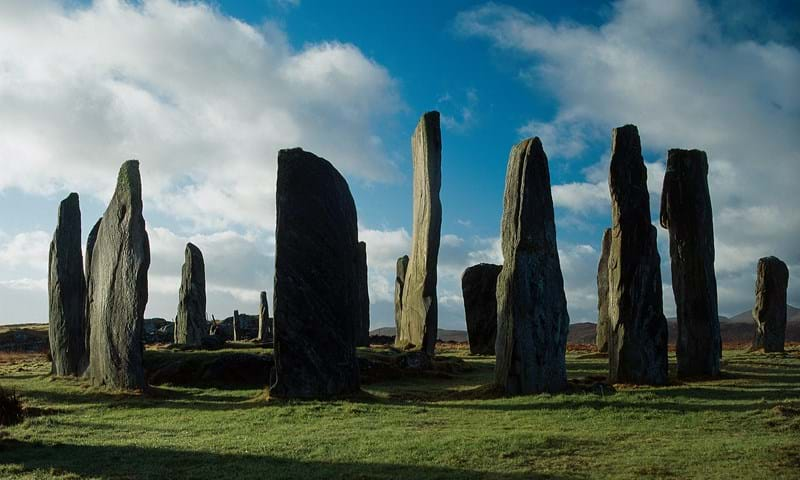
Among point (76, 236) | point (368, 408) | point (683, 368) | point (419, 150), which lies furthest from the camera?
point (419, 150)

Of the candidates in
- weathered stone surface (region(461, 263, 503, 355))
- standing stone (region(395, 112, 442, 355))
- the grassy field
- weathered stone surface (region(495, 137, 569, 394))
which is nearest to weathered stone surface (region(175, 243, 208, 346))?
standing stone (region(395, 112, 442, 355))

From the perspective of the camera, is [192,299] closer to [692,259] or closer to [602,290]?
[602,290]

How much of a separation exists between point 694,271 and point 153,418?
1253cm

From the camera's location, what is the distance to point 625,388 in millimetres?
15727

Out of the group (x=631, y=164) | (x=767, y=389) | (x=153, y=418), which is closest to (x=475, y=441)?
(x=153, y=418)

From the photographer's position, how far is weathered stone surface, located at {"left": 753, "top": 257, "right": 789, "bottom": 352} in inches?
1126

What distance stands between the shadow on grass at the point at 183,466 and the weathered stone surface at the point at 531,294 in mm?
6115

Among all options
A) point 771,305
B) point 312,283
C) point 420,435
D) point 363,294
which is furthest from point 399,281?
point 420,435

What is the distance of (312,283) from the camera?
48.8ft

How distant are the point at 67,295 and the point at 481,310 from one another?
1442cm

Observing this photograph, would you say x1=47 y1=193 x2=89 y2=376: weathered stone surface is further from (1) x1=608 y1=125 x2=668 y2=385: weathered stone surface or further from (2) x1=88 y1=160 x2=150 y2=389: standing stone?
(1) x1=608 y1=125 x2=668 y2=385: weathered stone surface

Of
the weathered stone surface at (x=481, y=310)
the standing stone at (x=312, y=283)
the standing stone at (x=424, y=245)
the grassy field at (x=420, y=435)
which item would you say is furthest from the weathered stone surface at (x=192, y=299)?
the standing stone at (x=312, y=283)

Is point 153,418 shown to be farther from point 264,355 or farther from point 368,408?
point 264,355

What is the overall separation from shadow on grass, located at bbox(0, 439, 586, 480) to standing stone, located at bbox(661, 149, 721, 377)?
1101 centimetres
